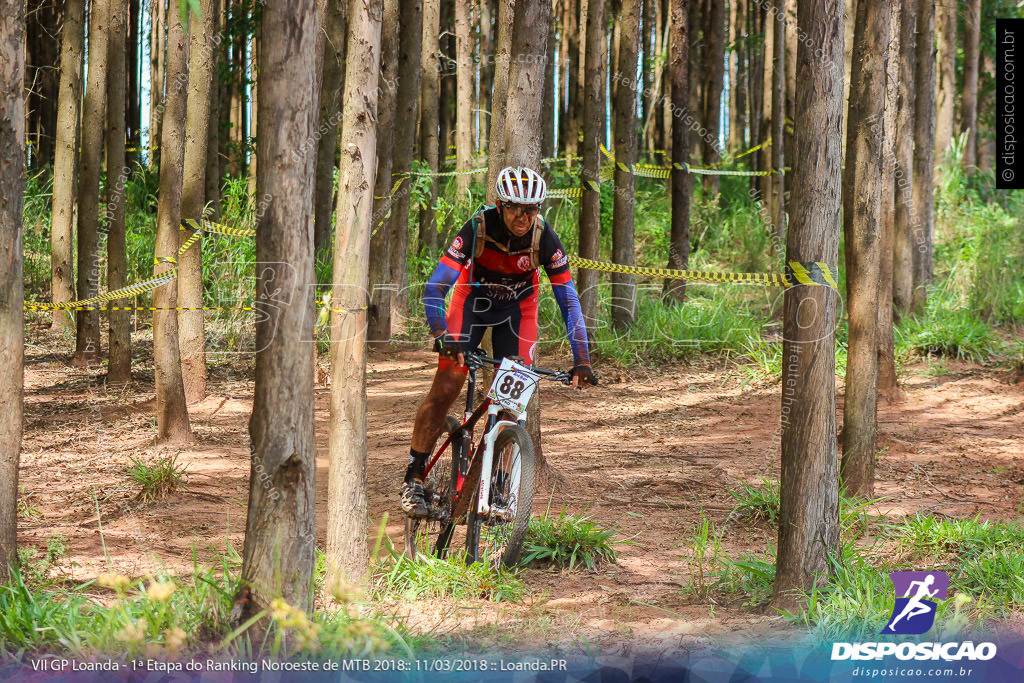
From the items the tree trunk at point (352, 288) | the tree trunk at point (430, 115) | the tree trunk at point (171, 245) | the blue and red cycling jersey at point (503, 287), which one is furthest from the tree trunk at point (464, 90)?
the tree trunk at point (352, 288)

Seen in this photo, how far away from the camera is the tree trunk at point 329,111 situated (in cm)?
1097

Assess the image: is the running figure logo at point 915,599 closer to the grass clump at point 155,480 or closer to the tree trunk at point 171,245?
the grass clump at point 155,480

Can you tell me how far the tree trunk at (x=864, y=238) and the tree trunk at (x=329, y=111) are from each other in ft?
20.1

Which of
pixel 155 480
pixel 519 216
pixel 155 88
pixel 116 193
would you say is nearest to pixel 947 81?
pixel 519 216

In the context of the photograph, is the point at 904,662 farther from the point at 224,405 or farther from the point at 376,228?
the point at 376,228

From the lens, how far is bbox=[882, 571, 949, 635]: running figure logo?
370 cm

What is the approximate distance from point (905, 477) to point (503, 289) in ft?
10.3

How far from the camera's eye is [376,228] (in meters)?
10.9

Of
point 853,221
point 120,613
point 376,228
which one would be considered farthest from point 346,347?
point 376,228

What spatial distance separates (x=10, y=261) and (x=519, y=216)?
7.72 feet

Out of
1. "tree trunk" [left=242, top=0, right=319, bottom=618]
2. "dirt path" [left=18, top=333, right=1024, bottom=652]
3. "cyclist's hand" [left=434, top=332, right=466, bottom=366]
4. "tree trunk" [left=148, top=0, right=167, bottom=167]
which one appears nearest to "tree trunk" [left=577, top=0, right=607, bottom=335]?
"dirt path" [left=18, top=333, right=1024, bottom=652]

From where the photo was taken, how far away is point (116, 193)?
28.5 ft

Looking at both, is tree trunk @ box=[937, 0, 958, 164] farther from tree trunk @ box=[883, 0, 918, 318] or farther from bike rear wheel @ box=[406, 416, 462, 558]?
bike rear wheel @ box=[406, 416, 462, 558]

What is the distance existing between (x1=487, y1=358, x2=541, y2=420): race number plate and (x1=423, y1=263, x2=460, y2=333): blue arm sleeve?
14.4 inches
